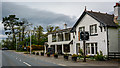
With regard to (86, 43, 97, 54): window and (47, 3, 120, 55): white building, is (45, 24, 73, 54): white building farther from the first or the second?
(86, 43, 97, 54): window

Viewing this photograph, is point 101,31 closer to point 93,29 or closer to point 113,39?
point 93,29

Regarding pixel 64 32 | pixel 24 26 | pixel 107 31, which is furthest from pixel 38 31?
pixel 107 31

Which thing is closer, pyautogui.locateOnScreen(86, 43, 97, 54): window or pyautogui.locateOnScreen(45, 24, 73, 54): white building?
pyautogui.locateOnScreen(86, 43, 97, 54): window

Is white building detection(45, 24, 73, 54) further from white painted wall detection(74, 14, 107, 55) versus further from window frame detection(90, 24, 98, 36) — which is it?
window frame detection(90, 24, 98, 36)

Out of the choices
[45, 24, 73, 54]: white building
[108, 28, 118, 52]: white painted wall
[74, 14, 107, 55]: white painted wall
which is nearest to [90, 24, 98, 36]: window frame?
[74, 14, 107, 55]: white painted wall

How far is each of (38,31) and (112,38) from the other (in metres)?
50.4

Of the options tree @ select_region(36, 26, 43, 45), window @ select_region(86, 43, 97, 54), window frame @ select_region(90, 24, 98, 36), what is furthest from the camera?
tree @ select_region(36, 26, 43, 45)

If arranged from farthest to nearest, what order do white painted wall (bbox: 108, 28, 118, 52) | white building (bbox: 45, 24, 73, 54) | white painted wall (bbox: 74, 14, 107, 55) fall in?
white building (bbox: 45, 24, 73, 54) < white painted wall (bbox: 108, 28, 118, 52) < white painted wall (bbox: 74, 14, 107, 55)

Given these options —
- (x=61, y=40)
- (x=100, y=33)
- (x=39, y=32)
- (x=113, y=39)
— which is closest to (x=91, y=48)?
(x=100, y=33)

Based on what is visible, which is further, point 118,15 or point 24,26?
point 24,26

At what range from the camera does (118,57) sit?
22.3m

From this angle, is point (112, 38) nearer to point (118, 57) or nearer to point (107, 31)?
point (107, 31)

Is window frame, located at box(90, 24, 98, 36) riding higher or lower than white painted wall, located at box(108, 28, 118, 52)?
higher

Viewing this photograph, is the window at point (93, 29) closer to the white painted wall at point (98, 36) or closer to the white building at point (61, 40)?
the white painted wall at point (98, 36)
